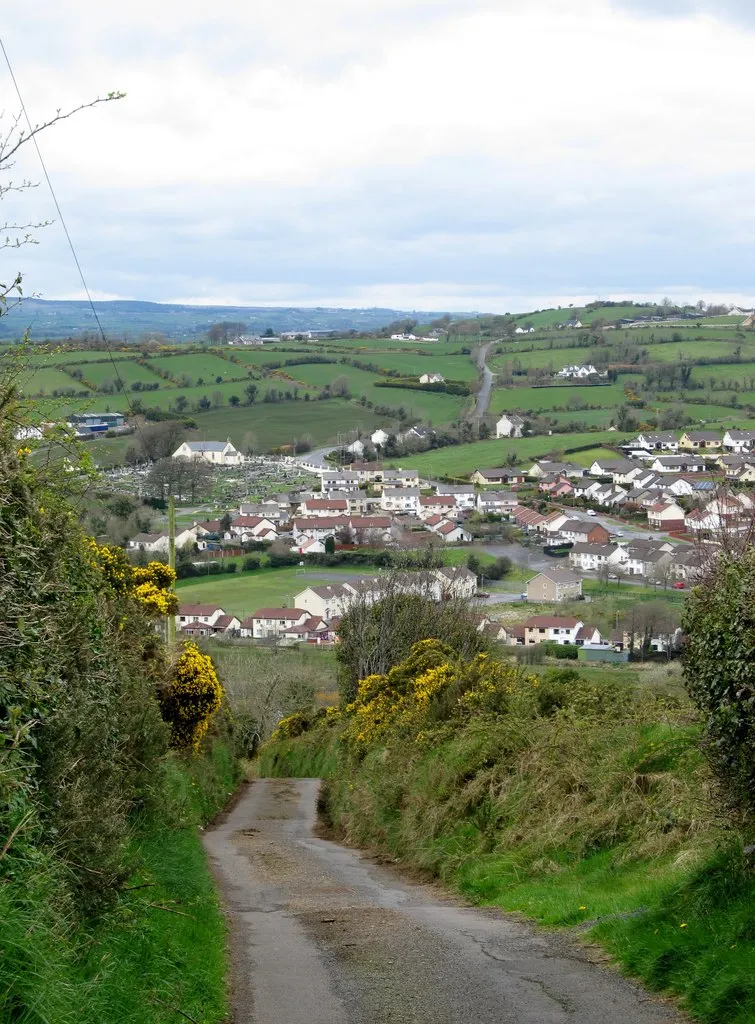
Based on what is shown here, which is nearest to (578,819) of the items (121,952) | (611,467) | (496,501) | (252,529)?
(121,952)

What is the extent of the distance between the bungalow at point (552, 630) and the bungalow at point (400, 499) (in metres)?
34.9

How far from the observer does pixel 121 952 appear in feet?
21.7

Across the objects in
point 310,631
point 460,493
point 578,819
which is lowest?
point 310,631

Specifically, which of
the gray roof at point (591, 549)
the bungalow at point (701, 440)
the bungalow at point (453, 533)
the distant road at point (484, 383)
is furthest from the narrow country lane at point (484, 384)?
the gray roof at point (591, 549)

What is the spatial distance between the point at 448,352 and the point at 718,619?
465 ft

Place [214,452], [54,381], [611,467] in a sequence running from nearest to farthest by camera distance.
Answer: [54,381]
[611,467]
[214,452]

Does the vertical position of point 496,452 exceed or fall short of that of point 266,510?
it exceeds it

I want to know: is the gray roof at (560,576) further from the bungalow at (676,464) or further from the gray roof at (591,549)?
the bungalow at (676,464)

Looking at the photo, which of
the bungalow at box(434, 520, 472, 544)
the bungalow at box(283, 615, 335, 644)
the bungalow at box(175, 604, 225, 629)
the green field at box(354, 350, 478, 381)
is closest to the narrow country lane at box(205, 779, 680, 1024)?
the bungalow at box(175, 604, 225, 629)

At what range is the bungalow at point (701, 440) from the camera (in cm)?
9400

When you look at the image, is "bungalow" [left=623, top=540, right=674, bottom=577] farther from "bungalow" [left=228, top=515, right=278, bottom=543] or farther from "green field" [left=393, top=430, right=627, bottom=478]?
"green field" [left=393, top=430, right=627, bottom=478]

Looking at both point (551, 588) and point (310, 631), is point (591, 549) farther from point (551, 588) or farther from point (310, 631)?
point (310, 631)

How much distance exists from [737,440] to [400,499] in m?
26.8

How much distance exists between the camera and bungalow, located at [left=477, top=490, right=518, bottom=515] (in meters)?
82.7
